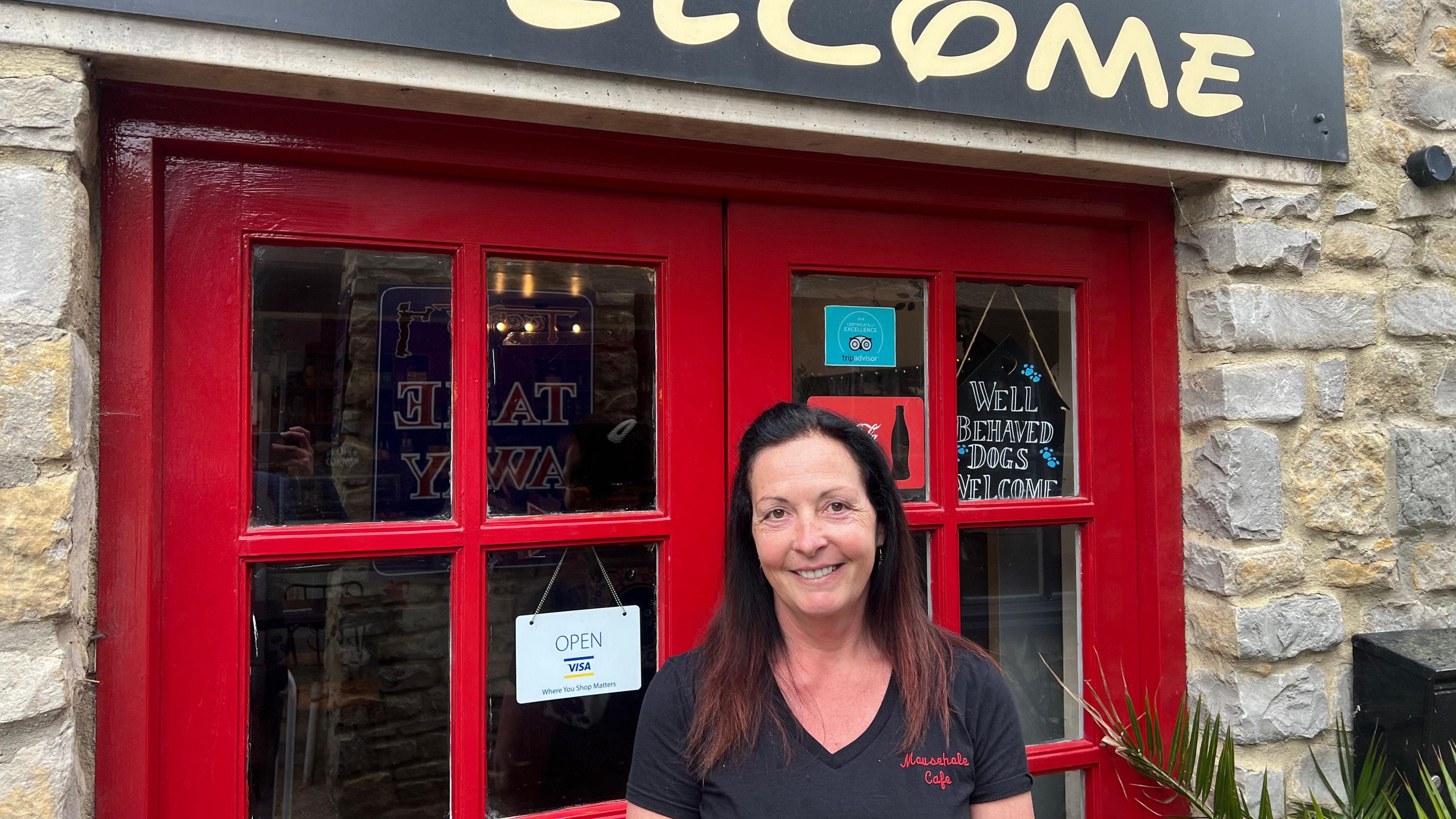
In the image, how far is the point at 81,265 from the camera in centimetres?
133

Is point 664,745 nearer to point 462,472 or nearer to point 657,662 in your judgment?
point 657,662

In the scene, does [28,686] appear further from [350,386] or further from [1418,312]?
[1418,312]

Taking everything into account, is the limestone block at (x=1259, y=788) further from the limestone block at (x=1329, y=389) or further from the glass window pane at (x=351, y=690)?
the glass window pane at (x=351, y=690)

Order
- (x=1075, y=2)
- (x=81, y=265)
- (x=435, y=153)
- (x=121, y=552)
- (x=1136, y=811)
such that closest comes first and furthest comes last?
(x=81, y=265)
(x=121, y=552)
(x=435, y=153)
(x=1075, y=2)
(x=1136, y=811)

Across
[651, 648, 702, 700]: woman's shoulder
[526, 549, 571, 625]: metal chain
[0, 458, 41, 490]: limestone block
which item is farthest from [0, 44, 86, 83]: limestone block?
[651, 648, 702, 700]: woman's shoulder

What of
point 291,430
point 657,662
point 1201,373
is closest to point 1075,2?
point 1201,373

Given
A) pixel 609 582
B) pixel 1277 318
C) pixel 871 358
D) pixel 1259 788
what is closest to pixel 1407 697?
pixel 1259 788

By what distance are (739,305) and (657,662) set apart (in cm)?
80

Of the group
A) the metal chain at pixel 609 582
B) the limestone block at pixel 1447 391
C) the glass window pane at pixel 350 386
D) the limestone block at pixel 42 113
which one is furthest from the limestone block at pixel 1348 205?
the limestone block at pixel 42 113

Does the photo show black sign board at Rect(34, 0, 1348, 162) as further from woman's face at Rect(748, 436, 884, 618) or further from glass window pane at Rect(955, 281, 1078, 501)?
woman's face at Rect(748, 436, 884, 618)

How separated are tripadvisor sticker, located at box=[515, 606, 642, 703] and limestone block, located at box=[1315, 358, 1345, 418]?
1.66 metres

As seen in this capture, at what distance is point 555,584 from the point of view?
5.91ft

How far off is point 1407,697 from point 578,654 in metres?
1.82

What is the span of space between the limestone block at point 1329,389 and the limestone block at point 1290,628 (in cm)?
43
